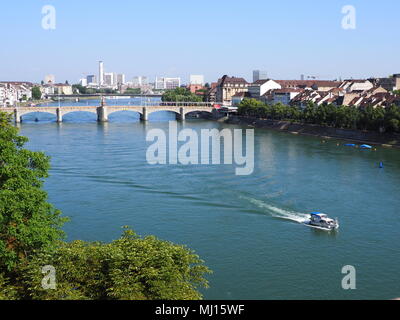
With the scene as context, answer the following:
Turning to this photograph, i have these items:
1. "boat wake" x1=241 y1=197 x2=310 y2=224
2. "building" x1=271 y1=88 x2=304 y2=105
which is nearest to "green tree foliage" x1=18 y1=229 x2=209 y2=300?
"boat wake" x1=241 y1=197 x2=310 y2=224

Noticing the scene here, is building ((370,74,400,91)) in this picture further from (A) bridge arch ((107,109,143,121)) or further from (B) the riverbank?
(A) bridge arch ((107,109,143,121))

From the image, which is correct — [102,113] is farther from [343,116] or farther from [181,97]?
[181,97]

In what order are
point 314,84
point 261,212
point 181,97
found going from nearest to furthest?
point 261,212
point 314,84
point 181,97

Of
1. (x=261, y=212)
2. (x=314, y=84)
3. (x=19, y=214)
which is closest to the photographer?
(x=19, y=214)

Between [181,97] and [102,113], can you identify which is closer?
[102,113]

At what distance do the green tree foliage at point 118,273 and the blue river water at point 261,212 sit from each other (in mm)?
2811

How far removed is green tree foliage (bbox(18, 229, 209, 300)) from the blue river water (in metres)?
2.81

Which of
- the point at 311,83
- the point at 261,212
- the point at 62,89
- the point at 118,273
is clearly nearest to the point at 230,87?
the point at 311,83

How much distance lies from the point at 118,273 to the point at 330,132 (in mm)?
33592

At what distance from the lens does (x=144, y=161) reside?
2789 centimetres

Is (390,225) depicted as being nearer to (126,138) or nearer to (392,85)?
(126,138)

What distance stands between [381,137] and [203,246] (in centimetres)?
2408

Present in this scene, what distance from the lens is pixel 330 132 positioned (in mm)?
38906
